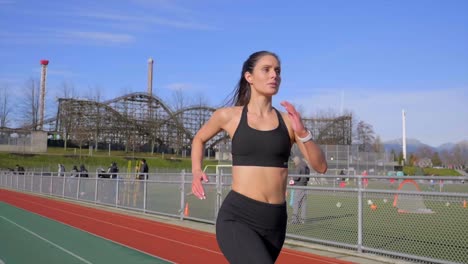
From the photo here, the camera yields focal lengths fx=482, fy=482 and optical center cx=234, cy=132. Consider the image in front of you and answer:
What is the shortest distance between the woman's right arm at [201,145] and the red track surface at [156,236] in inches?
215

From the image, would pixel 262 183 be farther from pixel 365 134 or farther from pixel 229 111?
pixel 365 134

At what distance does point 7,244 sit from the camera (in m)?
9.62

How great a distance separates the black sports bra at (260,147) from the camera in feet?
9.57

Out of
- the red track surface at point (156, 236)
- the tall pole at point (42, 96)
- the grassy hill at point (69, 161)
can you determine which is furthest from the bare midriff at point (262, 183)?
the tall pole at point (42, 96)

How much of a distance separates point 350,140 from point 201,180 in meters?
91.0

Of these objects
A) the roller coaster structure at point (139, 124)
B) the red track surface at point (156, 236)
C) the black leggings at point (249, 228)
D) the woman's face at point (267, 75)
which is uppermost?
the roller coaster structure at point (139, 124)

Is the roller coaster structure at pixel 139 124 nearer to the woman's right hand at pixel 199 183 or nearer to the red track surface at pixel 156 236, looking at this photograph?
the red track surface at pixel 156 236

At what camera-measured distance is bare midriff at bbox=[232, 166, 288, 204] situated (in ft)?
9.53

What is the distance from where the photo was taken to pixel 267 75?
10.2 ft

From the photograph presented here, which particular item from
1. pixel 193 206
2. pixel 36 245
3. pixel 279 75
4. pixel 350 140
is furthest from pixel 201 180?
pixel 350 140

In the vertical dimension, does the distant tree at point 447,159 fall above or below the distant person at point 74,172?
above

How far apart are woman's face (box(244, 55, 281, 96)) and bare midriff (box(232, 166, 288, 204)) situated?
53cm

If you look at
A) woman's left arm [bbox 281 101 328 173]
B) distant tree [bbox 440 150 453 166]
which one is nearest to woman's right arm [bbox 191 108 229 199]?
woman's left arm [bbox 281 101 328 173]

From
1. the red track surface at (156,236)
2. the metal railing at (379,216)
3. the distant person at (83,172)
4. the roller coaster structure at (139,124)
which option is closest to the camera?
the metal railing at (379,216)
